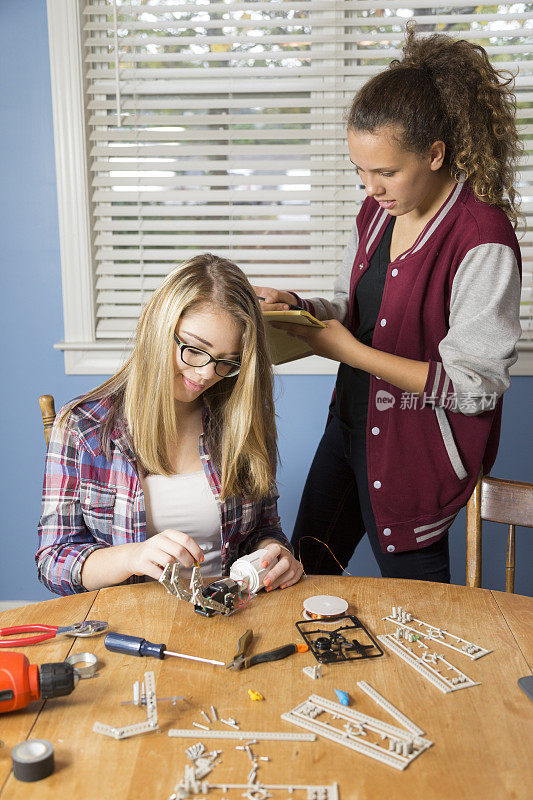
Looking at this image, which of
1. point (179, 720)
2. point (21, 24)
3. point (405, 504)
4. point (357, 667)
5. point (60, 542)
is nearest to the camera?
point (179, 720)

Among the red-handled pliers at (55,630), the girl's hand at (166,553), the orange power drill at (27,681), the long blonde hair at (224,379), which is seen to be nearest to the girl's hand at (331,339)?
the long blonde hair at (224,379)

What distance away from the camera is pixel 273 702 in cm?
90

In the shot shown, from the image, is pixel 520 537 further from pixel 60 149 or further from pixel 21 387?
pixel 60 149

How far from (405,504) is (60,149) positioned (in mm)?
1635

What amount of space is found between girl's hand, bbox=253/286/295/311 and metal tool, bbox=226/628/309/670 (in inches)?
30.7

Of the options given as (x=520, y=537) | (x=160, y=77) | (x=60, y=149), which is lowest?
(x=520, y=537)

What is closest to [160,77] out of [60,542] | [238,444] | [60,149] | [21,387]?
[60,149]

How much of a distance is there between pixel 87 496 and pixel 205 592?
1.08 feet

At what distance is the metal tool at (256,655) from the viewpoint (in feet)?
3.21

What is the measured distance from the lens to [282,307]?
1.60 metres

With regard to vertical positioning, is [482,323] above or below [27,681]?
above

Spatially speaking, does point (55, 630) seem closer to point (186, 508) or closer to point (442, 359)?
point (186, 508)

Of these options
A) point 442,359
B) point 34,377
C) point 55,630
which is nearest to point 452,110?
point 442,359

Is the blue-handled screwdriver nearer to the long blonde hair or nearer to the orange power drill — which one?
the orange power drill
